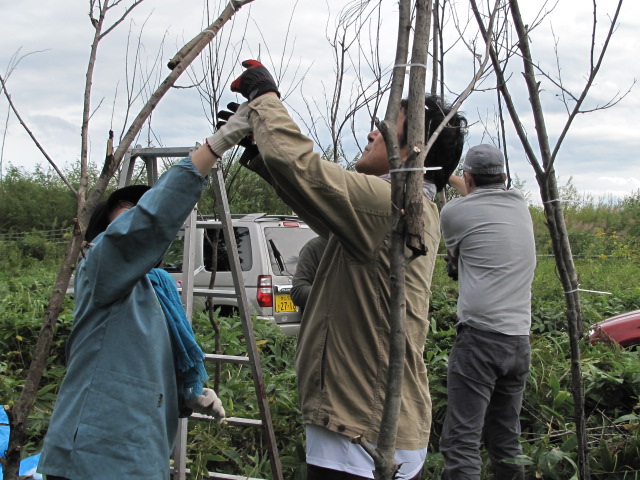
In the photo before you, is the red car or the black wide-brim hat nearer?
the black wide-brim hat

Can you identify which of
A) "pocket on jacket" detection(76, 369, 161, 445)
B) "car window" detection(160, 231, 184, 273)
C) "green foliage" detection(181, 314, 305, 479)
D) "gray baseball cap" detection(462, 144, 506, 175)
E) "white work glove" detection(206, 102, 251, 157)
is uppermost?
"gray baseball cap" detection(462, 144, 506, 175)

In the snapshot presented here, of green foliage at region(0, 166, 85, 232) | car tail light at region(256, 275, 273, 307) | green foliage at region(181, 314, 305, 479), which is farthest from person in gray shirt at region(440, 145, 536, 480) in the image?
green foliage at region(0, 166, 85, 232)

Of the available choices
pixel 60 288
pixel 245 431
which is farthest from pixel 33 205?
pixel 60 288

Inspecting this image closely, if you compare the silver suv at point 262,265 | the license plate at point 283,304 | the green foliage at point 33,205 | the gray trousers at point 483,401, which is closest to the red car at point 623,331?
the gray trousers at point 483,401

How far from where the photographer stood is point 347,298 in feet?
6.11

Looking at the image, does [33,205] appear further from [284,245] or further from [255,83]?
[255,83]

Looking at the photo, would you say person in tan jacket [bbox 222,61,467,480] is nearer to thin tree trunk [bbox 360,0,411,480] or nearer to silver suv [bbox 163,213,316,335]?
thin tree trunk [bbox 360,0,411,480]

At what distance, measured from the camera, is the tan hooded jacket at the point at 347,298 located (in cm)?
163

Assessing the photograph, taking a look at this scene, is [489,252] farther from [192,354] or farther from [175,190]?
[175,190]

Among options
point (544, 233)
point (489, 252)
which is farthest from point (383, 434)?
point (544, 233)

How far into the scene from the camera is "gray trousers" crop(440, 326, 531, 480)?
117 inches

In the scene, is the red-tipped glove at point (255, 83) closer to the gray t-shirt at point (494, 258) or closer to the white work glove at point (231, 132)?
the white work glove at point (231, 132)

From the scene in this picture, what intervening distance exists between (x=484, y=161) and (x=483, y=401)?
122cm

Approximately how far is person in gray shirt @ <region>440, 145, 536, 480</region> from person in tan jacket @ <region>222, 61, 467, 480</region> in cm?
114
